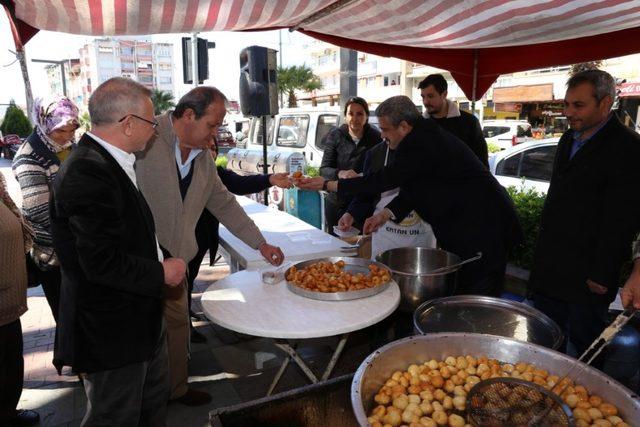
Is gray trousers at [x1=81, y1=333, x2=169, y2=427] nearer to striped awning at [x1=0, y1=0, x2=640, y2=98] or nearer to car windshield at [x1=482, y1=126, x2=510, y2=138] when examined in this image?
striped awning at [x1=0, y1=0, x2=640, y2=98]

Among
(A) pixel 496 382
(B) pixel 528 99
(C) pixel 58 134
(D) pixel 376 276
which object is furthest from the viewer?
(B) pixel 528 99

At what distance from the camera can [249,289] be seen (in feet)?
7.26

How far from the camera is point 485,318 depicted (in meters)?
1.93

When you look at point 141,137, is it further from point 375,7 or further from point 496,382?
point 375,7

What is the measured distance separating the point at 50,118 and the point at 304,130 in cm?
558

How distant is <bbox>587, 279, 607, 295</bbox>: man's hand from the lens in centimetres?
215

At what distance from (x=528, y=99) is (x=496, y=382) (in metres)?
26.7

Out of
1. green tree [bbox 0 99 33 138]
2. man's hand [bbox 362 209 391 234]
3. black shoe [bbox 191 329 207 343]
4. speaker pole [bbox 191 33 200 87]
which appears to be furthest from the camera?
green tree [bbox 0 99 33 138]

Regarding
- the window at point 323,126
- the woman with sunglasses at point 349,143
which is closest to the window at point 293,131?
the window at point 323,126

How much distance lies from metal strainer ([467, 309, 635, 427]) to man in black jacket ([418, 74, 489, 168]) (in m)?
2.92

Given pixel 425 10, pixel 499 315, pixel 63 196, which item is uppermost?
pixel 425 10

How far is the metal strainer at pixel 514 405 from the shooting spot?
109 centimetres

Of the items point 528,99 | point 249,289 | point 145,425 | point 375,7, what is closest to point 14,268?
point 145,425

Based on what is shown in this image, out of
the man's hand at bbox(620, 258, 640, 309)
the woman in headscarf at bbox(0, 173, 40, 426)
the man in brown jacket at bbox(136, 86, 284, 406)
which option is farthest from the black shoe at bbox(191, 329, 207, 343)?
the man's hand at bbox(620, 258, 640, 309)
